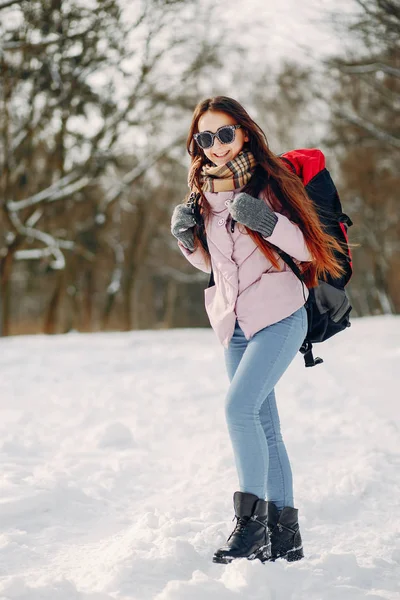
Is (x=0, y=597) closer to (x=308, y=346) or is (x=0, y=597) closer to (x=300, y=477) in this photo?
(x=308, y=346)

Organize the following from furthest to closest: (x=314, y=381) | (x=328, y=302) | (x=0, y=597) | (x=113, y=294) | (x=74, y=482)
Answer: (x=113, y=294) → (x=314, y=381) → (x=74, y=482) → (x=328, y=302) → (x=0, y=597)

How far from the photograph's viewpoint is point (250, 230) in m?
3.09

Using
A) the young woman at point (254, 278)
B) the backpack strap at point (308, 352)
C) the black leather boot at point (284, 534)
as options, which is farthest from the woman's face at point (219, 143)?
the black leather boot at point (284, 534)

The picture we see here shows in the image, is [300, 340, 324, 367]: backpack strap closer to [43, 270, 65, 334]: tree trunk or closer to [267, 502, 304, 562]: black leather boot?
[267, 502, 304, 562]: black leather boot

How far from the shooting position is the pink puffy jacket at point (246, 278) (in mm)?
3090

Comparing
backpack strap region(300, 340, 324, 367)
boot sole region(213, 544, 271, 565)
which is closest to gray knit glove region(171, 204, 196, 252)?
backpack strap region(300, 340, 324, 367)

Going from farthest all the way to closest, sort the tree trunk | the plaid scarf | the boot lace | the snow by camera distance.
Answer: the tree trunk → the plaid scarf → the boot lace → the snow

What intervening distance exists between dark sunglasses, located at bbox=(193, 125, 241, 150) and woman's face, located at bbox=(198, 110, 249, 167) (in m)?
0.01

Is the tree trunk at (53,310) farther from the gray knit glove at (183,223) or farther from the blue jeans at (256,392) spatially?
the blue jeans at (256,392)

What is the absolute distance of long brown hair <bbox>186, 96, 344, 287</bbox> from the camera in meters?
3.06

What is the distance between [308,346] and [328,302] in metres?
0.24

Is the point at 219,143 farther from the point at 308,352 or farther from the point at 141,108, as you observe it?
the point at 141,108

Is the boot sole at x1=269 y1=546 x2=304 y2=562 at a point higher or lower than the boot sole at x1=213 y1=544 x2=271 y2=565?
lower

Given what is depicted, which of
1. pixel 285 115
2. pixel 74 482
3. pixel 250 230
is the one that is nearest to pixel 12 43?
pixel 74 482
